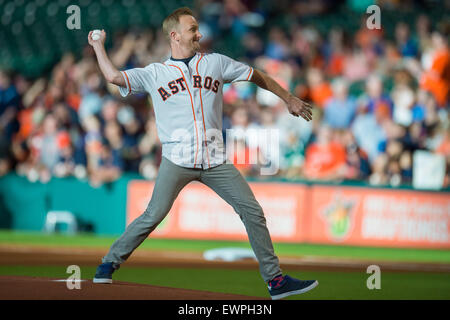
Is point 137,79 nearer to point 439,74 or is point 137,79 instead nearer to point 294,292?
point 294,292

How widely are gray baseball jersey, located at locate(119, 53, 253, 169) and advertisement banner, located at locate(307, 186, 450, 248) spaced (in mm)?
8990

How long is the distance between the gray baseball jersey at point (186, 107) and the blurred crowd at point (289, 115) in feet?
28.5

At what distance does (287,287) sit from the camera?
22.9 ft

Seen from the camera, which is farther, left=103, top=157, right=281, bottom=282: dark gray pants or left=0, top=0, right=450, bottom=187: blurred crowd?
left=0, top=0, right=450, bottom=187: blurred crowd

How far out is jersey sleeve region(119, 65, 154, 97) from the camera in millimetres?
7195

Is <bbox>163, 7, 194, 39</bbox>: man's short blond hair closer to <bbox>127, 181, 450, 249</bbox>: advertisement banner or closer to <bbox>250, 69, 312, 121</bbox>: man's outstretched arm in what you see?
<bbox>250, 69, 312, 121</bbox>: man's outstretched arm

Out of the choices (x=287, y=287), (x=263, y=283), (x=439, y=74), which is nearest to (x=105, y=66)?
(x=287, y=287)

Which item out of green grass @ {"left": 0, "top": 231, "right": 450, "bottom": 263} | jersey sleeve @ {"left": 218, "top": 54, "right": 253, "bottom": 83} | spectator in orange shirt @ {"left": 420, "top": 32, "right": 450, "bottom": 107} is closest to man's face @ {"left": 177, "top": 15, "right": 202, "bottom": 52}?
jersey sleeve @ {"left": 218, "top": 54, "right": 253, "bottom": 83}

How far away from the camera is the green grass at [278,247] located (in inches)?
564

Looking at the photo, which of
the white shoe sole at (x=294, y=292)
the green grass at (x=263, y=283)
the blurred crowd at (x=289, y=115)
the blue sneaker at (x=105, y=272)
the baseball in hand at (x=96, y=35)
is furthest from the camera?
the blurred crowd at (x=289, y=115)

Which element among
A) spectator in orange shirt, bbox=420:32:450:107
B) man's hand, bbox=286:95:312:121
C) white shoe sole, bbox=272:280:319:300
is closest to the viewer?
white shoe sole, bbox=272:280:319:300

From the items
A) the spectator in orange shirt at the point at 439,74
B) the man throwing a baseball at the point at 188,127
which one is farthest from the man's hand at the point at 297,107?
the spectator in orange shirt at the point at 439,74

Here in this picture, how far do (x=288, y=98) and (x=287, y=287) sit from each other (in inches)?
69.1

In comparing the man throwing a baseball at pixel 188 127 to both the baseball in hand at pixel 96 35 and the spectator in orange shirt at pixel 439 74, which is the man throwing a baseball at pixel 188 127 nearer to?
the baseball in hand at pixel 96 35
